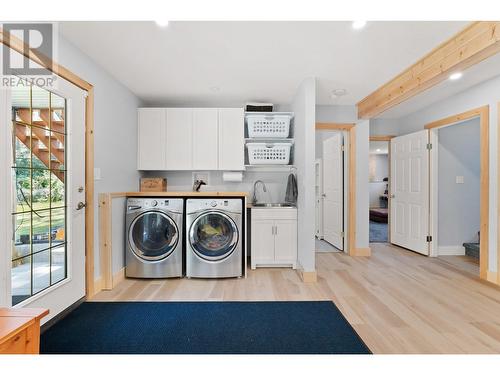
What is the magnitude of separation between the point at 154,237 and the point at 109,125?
52.7 inches

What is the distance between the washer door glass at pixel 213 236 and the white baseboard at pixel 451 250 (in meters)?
3.32

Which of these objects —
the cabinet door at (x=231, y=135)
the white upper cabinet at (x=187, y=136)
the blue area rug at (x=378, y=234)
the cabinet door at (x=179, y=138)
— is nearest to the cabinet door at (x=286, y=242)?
the cabinet door at (x=231, y=135)

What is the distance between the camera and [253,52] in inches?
88.7

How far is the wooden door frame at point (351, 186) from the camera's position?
12.7ft

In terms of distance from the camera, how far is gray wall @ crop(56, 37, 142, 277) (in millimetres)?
2238

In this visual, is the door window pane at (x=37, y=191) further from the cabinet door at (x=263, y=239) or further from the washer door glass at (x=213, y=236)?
the cabinet door at (x=263, y=239)

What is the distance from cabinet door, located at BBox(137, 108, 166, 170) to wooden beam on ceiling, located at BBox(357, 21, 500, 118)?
2905 millimetres

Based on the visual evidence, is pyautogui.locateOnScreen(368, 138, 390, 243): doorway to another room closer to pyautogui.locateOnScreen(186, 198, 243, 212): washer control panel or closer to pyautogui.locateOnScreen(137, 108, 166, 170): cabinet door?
pyautogui.locateOnScreen(186, 198, 243, 212): washer control panel

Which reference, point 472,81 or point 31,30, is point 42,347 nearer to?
Result: point 31,30

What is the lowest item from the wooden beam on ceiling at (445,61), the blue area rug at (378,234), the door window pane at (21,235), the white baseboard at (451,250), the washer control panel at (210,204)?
the blue area rug at (378,234)

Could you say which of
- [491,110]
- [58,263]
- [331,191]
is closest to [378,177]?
[331,191]

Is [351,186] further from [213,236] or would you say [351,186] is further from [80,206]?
[80,206]

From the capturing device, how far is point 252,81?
2.91 m

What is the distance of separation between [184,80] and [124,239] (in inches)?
77.9
